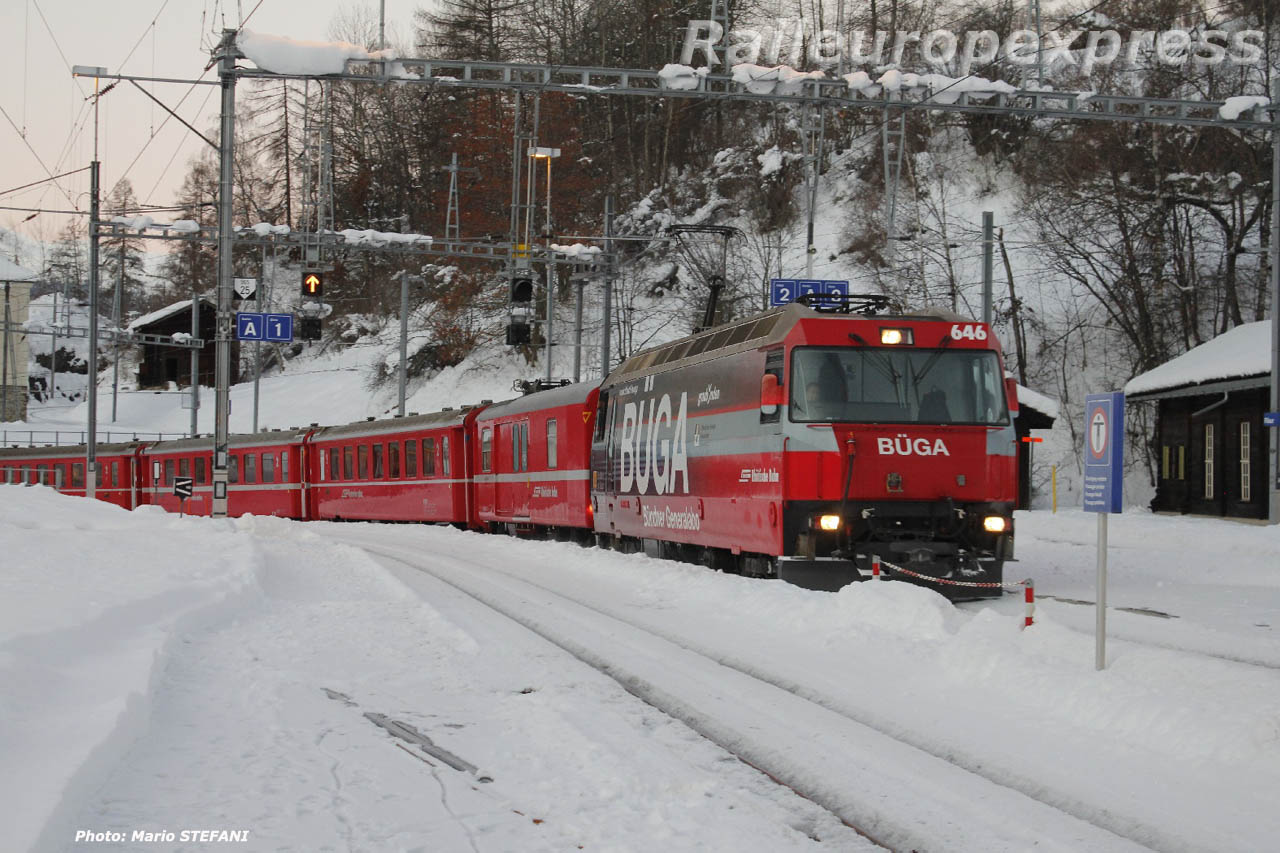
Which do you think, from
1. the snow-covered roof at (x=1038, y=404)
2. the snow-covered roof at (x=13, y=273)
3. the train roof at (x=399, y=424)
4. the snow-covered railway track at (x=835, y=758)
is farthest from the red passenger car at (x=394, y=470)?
the snow-covered roof at (x=13, y=273)

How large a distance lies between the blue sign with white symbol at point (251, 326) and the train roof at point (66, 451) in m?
20.2

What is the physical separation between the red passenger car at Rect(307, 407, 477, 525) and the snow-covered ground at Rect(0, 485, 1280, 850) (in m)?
16.9

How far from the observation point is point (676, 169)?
7156 centimetres

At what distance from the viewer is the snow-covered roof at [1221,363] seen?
30.3m

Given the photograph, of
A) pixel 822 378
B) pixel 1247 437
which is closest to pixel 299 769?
pixel 822 378

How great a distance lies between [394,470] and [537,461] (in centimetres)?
994

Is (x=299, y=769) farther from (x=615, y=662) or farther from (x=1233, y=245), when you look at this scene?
(x=1233, y=245)

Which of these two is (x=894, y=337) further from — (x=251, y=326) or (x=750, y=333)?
(x=251, y=326)

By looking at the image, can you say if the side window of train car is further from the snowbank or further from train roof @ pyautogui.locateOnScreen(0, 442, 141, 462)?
train roof @ pyautogui.locateOnScreen(0, 442, 141, 462)

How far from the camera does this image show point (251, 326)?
2870 centimetres

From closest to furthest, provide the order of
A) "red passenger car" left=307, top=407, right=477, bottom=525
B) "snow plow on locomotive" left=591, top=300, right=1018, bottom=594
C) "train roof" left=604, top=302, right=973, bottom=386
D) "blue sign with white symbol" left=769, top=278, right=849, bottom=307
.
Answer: "snow plow on locomotive" left=591, top=300, right=1018, bottom=594, "train roof" left=604, top=302, right=973, bottom=386, "blue sign with white symbol" left=769, top=278, right=849, bottom=307, "red passenger car" left=307, top=407, right=477, bottom=525

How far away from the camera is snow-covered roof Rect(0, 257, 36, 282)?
8281 cm
